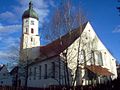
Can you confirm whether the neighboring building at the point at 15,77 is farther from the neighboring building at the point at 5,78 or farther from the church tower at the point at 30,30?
the church tower at the point at 30,30

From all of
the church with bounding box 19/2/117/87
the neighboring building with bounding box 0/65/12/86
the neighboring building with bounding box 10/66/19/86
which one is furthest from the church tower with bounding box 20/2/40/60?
the neighboring building with bounding box 0/65/12/86

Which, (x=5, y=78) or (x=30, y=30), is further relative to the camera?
(x=5, y=78)

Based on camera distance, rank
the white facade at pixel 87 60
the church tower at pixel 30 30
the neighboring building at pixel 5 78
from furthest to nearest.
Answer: the neighboring building at pixel 5 78 → the church tower at pixel 30 30 → the white facade at pixel 87 60

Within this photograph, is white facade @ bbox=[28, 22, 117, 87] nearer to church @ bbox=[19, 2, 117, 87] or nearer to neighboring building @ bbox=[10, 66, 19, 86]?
church @ bbox=[19, 2, 117, 87]

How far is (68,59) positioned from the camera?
29.7 metres

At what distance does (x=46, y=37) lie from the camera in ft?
83.4

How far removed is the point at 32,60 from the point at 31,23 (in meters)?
9.47

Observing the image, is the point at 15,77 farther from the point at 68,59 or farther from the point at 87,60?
the point at 87,60

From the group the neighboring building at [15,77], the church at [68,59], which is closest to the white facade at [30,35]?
the church at [68,59]

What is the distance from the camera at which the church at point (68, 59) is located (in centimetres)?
2848

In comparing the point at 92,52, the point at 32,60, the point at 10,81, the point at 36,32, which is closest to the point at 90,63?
the point at 92,52

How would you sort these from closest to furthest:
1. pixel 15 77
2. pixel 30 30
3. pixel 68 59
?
pixel 68 59
pixel 30 30
pixel 15 77

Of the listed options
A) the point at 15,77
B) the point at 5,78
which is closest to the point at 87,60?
the point at 15,77

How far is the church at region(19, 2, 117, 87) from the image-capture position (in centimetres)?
2848
